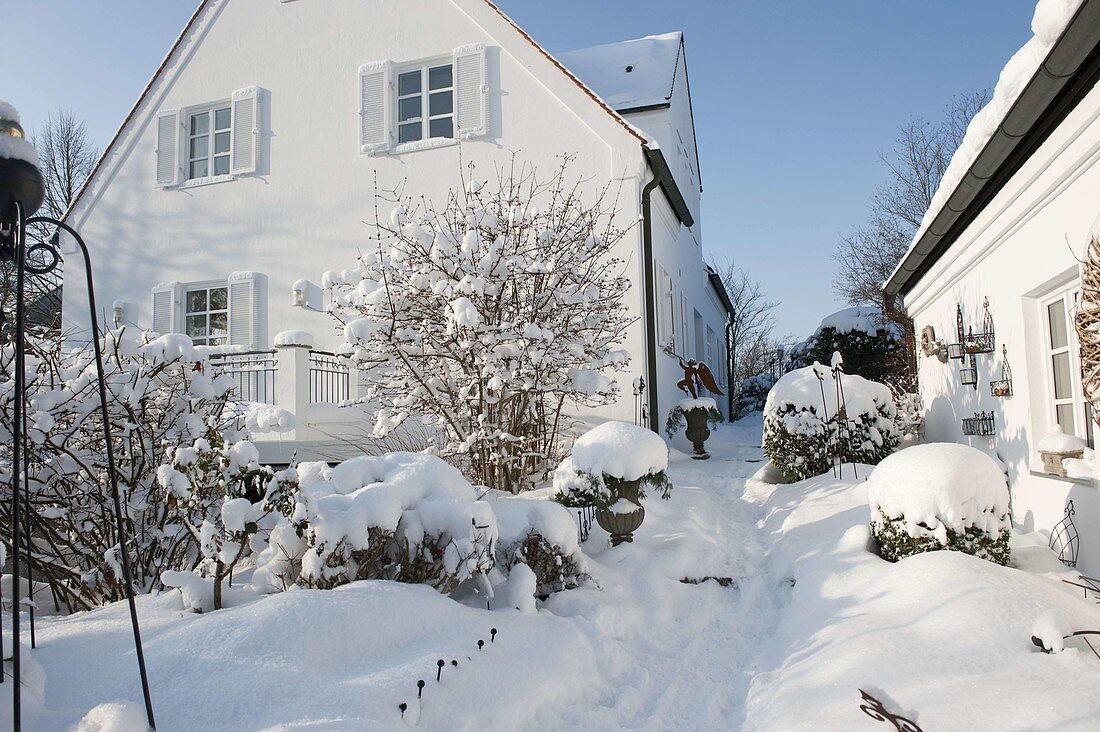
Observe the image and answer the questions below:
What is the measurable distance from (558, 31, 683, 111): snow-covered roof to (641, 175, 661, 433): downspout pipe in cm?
361

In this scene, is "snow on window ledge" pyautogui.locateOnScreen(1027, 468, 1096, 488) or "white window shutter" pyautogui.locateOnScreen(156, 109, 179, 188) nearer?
"snow on window ledge" pyautogui.locateOnScreen(1027, 468, 1096, 488)

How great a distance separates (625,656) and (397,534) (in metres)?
1.57

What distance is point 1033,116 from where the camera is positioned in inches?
175

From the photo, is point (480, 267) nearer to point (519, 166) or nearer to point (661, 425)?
point (519, 166)

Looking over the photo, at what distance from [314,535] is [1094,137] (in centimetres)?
489

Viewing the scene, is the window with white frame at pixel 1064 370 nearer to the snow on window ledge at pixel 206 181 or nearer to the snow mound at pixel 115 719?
the snow mound at pixel 115 719

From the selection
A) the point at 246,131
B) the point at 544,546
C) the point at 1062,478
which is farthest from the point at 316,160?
the point at 1062,478

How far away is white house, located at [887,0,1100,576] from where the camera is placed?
407 centimetres

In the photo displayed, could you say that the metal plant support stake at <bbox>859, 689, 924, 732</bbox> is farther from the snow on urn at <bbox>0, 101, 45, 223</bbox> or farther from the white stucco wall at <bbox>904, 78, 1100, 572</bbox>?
the snow on urn at <bbox>0, 101, 45, 223</bbox>

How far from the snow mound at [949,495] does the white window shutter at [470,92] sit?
874 centimetres

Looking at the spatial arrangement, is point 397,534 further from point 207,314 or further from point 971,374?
point 207,314

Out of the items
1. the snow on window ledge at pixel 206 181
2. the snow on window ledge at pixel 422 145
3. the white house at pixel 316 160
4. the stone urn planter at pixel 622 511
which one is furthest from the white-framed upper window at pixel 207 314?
the stone urn planter at pixel 622 511

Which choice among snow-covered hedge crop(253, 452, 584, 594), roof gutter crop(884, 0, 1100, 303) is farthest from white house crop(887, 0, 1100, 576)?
snow-covered hedge crop(253, 452, 584, 594)

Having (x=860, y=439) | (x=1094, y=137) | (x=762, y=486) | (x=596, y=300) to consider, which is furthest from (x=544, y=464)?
(x=1094, y=137)
